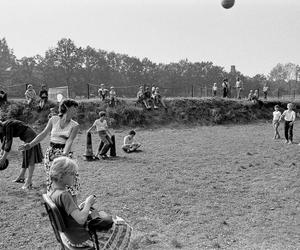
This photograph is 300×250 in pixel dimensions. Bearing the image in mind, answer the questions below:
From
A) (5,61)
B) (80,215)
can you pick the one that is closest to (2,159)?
(80,215)

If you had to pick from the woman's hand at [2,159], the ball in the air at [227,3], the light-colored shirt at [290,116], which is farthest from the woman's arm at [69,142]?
the light-colored shirt at [290,116]

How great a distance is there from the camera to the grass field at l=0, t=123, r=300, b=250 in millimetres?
5328

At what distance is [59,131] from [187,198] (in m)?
2.92

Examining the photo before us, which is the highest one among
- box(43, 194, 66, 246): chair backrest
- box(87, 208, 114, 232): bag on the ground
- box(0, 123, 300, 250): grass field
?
box(43, 194, 66, 246): chair backrest

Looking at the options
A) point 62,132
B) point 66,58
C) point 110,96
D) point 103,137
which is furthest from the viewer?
point 66,58

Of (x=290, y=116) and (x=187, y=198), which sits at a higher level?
(x=290, y=116)

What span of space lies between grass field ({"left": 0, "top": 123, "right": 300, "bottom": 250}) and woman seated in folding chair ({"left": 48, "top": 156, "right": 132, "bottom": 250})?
6.06ft

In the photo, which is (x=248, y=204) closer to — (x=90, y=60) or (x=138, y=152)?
(x=138, y=152)

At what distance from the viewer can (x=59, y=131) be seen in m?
5.75

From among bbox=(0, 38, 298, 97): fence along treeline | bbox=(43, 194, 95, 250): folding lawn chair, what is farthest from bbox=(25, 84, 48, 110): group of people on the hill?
bbox=(0, 38, 298, 97): fence along treeline

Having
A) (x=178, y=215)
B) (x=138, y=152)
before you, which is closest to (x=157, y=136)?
(x=138, y=152)

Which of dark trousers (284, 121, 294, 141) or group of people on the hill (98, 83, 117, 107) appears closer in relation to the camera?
dark trousers (284, 121, 294, 141)

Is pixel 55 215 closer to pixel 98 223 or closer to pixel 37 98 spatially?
pixel 98 223

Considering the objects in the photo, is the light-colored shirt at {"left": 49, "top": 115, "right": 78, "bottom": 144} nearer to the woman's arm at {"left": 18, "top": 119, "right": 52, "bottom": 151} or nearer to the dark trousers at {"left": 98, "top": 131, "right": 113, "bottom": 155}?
the woman's arm at {"left": 18, "top": 119, "right": 52, "bottom": 151}
